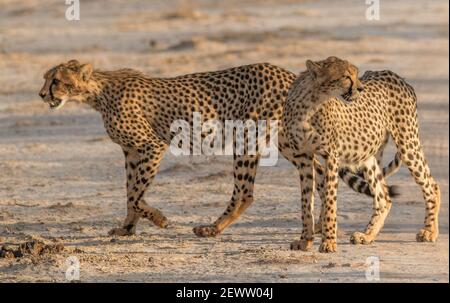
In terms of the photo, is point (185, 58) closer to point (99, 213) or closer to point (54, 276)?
point (99, 213)

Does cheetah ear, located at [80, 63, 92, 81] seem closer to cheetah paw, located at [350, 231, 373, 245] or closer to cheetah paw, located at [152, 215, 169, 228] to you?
cheetah paw, located at [152, 215, 169, 228]

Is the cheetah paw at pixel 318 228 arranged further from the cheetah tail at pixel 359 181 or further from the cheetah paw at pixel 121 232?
the cheetah paw at pixel 121 232

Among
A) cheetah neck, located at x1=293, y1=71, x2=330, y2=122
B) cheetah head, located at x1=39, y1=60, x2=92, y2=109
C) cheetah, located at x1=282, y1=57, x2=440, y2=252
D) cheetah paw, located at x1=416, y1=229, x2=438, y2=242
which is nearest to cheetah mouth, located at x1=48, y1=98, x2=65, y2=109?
cheetah head, located at x1=39, y1=60, x2=92, y2=109

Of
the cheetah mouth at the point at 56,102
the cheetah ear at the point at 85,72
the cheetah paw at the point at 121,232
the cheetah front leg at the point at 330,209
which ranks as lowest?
the cheetah paw at the point at 121,232

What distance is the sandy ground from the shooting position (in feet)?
30.6

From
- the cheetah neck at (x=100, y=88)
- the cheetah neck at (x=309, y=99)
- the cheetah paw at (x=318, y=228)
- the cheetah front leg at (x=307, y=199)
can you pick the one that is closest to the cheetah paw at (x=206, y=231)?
the cheetah paw at (x=318, y=228)

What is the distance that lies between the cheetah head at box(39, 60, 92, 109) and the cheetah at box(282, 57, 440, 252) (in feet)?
4.80

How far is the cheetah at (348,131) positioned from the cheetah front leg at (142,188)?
0.98 metres

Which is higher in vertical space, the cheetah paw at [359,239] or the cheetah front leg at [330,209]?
the cheetah front leg at [330,209]

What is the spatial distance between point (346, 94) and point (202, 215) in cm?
207

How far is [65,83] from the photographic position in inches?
399

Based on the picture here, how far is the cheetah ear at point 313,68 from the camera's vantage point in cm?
941

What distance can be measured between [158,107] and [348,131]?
1.35 metres

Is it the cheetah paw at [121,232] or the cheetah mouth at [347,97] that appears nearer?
the cheetah mouth at [347,97]
